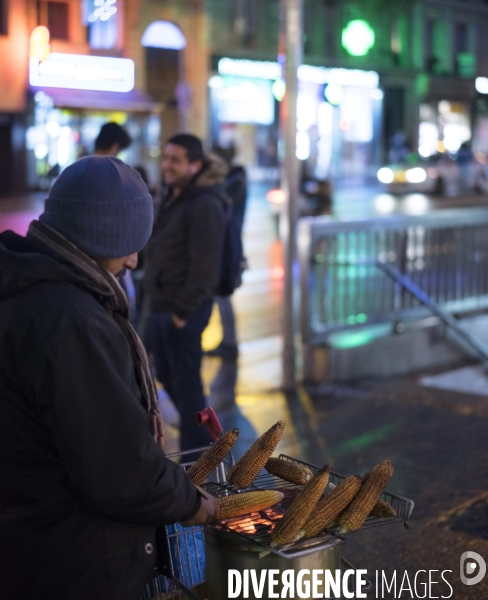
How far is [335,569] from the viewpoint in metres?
2.54

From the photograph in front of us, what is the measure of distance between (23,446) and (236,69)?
35.3m

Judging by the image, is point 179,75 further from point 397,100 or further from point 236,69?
point 397,100

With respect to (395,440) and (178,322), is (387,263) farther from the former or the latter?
(178,322)

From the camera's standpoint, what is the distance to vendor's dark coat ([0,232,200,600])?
223 cm

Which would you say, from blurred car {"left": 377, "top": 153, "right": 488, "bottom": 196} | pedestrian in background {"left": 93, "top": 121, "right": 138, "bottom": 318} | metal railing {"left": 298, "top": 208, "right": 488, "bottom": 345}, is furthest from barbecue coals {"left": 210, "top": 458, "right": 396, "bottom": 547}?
blurred car {"left": 377, "top": 153, "right": 488, "bottom": 196}

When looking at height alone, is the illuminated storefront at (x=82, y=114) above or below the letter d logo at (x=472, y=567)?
above

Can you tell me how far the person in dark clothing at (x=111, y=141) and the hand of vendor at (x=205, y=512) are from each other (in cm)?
433

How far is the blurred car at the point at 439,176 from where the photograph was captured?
117 ft

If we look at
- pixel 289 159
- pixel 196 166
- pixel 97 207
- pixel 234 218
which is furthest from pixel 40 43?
pixel 97 207

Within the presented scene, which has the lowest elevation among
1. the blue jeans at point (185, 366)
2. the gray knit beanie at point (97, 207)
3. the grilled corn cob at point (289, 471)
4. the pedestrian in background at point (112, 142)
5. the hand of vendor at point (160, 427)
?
the blue jeans at point (185, 366)

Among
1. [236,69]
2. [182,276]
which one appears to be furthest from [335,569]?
[236,69]

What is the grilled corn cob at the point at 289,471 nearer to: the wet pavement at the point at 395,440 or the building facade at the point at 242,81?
the wet pavement at the point at 395,440

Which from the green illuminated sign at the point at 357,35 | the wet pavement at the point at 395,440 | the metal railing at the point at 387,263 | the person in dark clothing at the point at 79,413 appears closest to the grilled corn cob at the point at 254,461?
the person in dark clothing at the point at 79,413

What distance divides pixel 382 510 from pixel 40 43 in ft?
70.6
